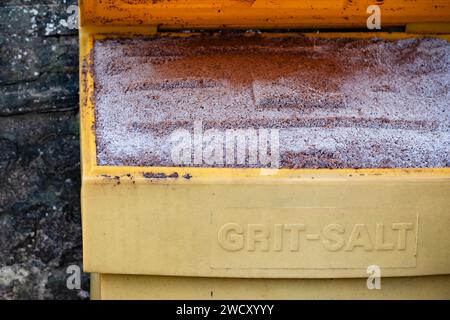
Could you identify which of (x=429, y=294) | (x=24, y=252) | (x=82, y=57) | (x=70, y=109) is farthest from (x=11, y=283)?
(x=429, y=294)

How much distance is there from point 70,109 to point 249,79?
0.81 m

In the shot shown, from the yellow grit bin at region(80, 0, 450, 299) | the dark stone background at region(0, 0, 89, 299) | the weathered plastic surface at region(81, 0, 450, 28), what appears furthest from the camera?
the dark stone background at region(0, 0, 89, 299)

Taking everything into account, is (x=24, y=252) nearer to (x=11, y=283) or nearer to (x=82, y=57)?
(x=11, y=283)

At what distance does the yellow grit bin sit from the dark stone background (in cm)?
77

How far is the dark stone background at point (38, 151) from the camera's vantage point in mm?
2383

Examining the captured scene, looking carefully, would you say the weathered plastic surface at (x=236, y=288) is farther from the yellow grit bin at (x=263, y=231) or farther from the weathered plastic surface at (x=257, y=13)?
the weathered plastic surface at (x=257, y=13)

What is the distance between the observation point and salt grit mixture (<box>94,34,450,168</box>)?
167cm

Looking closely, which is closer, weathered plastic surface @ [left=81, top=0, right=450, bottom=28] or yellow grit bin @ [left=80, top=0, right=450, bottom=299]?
yellow grit bin @ [left=80, top=0, right=450, bottom=299]

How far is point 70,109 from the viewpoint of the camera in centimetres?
244

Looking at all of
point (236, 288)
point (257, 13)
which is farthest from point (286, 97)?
point (236, 288)

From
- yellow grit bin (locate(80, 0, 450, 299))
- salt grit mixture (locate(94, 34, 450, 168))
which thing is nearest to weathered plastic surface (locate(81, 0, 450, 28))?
salt grit mixture (locate(94, 34, 450, 168))

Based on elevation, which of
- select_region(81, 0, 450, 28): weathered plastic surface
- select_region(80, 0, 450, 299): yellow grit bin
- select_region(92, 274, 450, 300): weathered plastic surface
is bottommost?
select_region(92, 274, 450, 300): weathered plastic surface

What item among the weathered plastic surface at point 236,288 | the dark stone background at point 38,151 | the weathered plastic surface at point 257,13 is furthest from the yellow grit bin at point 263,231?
the dark stone background at point 38,151

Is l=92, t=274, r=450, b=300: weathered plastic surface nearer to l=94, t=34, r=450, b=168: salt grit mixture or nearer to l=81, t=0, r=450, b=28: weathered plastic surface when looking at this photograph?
l=94, t=34, r=450, b=168: salt grit mixture
